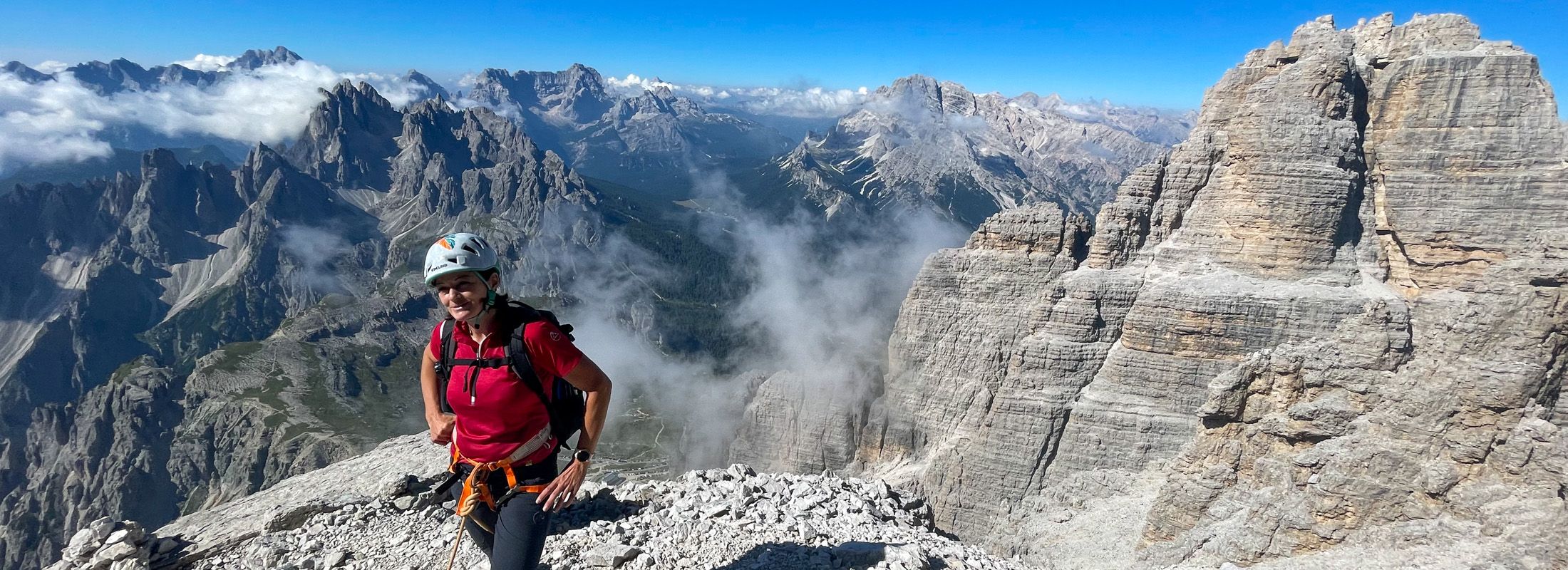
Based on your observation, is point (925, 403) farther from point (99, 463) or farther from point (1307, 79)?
point (99, 463)

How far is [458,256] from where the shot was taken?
21.5 feet

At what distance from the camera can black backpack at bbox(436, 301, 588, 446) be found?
21.8 ft

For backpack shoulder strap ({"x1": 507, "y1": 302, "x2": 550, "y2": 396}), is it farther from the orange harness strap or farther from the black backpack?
the orange harness strap

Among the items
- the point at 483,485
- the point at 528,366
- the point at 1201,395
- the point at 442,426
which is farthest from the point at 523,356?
the point at 1201,395

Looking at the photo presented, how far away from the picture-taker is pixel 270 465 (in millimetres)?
111188

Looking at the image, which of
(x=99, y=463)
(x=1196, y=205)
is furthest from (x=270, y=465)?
(x=1196, y=205)

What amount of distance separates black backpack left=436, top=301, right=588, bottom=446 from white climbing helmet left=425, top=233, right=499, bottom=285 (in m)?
0.56

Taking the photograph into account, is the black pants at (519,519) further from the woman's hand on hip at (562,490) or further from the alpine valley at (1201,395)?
the alpine valley at (1201,395)

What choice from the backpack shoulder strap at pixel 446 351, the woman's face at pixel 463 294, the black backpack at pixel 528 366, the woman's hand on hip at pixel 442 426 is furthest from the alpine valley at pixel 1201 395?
the woman's face at pixel 463 294

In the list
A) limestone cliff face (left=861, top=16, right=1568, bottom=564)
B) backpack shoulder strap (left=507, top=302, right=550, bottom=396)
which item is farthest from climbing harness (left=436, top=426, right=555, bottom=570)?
limestone cliff face (left=861, top=16, right=1568, bottom=564)

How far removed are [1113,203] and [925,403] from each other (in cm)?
1701

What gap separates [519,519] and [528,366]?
2.12m

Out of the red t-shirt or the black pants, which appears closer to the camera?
the red t-shirt

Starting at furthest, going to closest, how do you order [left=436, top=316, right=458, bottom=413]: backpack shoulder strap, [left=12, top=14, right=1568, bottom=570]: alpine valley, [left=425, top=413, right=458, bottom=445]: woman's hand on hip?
1. [left=12, top=14, right=1568, bottom=570]: alpine valley
2. [left=425, top=413, right=458, bottom=445]: woman's hand on hip
3. [left=436, top=316, right=458, bottom=413]: backpack shoulder strap
